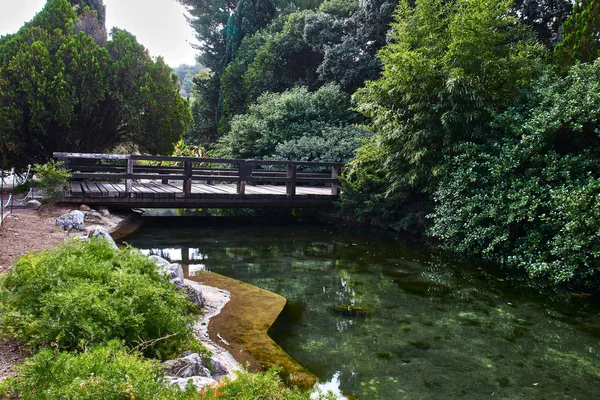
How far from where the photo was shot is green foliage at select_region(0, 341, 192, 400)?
2.13 meters

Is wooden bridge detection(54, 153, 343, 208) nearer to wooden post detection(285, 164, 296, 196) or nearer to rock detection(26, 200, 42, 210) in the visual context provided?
wooden post detection(285, 164, 296, 196)

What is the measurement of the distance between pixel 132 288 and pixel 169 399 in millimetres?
1431

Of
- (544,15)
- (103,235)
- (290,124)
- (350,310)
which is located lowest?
(350,310)

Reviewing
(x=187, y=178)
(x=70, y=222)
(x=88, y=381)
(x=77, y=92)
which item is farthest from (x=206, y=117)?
(x=88, y=381)

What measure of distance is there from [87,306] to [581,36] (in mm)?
9303

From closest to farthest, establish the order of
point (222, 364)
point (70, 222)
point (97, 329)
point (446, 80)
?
1. point (97, 329)
2. point (222, 364)
3. point (70, 222)
4. point (446, 80)

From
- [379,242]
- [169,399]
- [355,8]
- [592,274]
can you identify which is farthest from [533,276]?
[355,8]

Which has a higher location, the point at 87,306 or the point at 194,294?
the point at 87,306

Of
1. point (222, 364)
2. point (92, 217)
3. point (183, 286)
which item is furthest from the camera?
point (92, 217)

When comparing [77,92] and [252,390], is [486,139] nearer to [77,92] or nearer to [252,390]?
[252,390]

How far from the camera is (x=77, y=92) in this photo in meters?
11.8

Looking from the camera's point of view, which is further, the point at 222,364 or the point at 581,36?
the point at 581,36

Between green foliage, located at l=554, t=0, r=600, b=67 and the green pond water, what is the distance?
4.40 meters

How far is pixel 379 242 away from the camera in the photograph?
9.65 m
